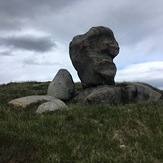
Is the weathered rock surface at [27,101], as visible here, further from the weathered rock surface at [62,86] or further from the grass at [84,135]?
the weathered rock surface at [62,86]

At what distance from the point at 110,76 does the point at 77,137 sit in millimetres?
9618

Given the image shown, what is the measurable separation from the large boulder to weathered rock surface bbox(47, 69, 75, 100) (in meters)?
0.83

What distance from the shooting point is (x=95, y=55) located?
74.0 ft

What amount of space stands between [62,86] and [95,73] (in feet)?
7.47

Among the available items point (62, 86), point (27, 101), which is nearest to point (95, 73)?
point (62, 86)

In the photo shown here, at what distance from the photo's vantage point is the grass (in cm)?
1129

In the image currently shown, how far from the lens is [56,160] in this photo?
36.2 feet

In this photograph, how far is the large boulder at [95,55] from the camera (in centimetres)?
2219

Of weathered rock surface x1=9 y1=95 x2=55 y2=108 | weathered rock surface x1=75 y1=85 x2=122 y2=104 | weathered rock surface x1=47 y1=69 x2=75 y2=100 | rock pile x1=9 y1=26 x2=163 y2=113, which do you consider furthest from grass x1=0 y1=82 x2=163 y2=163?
weathered rock surface x1=47 y1=69 x2=75 y2=100

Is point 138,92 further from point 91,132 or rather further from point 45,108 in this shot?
point 91,132

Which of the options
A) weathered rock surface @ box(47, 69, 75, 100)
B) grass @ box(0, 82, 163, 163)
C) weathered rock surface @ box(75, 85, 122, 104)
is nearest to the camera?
grass @ box(0, 82, 163, 163)

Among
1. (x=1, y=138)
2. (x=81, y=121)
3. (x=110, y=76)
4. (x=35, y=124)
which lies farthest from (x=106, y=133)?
(x=110, y=76)

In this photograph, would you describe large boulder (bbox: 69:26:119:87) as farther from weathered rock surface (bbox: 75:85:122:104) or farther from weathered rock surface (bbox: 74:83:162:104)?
weathered rock surface (bbox: 75:85:122:104)

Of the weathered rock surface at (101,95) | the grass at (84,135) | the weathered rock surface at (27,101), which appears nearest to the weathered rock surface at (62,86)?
the weathered rock surface at (101,95)
